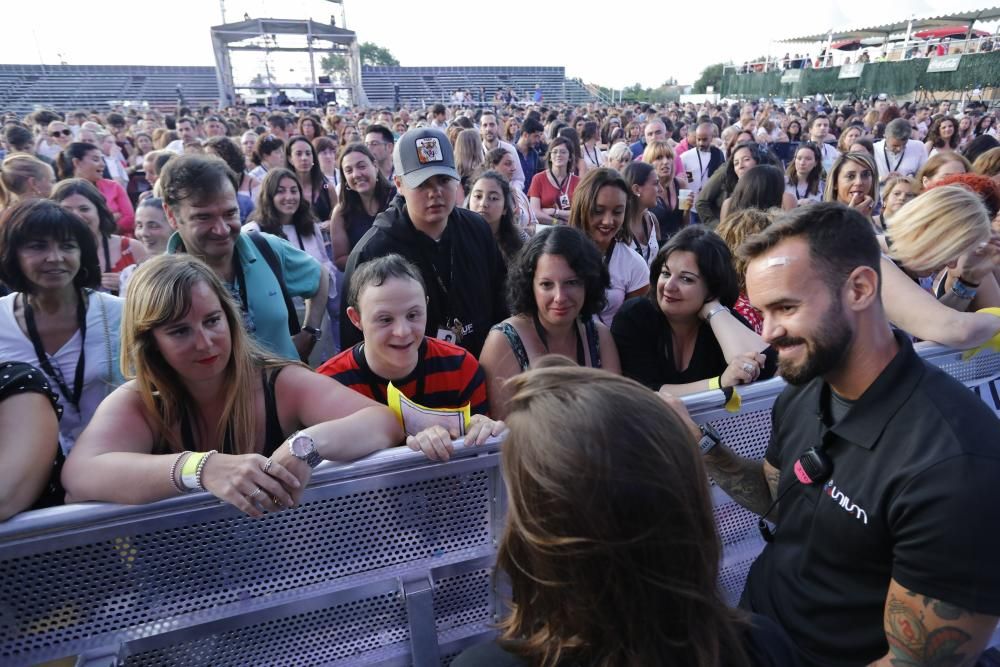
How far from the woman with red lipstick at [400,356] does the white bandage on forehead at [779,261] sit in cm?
126

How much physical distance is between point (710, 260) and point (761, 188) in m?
2.12

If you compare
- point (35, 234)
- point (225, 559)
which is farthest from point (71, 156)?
point (225, 559)

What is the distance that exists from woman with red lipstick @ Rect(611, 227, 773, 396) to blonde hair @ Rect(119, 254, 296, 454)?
68.6 inches

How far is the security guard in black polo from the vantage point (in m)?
Result: 1.20

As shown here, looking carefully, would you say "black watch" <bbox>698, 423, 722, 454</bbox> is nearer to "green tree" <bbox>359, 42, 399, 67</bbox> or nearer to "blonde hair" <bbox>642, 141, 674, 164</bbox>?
"blonde hair" <bbox>642, 141, 674, 164</bbox>

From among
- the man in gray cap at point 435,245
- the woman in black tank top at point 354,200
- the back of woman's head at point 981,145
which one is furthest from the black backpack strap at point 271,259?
the back of woman's head at point 981,145

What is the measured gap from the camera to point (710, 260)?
8.59 ft

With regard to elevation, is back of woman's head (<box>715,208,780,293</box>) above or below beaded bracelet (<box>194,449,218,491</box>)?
above

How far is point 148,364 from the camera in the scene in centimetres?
184

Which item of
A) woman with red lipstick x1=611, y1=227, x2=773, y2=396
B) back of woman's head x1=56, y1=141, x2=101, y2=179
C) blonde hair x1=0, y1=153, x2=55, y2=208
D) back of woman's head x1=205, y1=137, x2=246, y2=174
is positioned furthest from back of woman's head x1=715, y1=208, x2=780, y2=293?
back of woman's head x1=56, y1=141, x2=101, y2=179

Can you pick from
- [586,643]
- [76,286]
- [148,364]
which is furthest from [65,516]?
[76,286]

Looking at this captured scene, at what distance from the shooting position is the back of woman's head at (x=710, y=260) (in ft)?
8.59

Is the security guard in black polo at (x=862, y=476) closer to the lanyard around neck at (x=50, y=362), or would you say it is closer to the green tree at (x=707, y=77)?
the lanyard around neck at (x=50, y=362)

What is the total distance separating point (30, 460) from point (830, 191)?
19.3 feet
